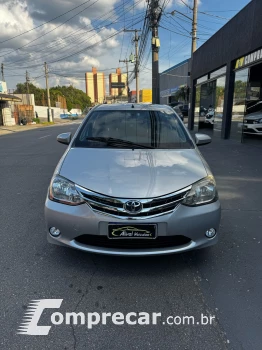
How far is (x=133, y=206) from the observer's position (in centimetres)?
242

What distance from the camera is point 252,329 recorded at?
209 cm

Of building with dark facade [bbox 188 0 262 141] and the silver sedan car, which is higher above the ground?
building with dark facade [bbox 188 0 262 141]

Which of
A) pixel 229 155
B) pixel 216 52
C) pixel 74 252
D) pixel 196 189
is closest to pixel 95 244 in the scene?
pixel 74 252

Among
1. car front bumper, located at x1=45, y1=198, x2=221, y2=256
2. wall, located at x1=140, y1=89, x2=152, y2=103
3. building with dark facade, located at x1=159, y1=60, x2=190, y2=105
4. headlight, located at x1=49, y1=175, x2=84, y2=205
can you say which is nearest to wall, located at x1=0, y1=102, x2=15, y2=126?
building with dark facade, located at x1=159, y1=60, x2=190, y2=105

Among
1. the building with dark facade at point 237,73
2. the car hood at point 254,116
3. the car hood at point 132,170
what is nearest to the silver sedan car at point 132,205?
the car hood at point 132,170

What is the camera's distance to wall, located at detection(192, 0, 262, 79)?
32.2 ft

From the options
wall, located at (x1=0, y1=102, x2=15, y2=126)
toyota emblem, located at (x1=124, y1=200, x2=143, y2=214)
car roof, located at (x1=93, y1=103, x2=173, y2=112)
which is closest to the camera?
toyota emblem, located at (x1=124, y1=200, x2=143, y2=214)

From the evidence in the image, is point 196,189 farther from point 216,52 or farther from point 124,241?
point 216,52

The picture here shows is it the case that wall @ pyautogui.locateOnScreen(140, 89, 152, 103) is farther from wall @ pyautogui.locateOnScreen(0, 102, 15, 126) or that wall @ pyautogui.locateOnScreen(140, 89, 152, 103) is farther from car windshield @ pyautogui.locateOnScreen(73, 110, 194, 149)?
car windshield @ pyautogui.locateOnScreen(73, 110, 194, 149)

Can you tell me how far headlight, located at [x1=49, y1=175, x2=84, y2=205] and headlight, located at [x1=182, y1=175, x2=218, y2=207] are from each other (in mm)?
1005

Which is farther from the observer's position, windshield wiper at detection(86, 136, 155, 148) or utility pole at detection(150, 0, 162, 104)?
utility pole at detection(150, 0, 162, 104)

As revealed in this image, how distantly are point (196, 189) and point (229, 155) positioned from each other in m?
6.97

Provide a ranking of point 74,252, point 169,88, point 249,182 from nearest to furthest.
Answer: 1. point 74,252
2. point 249,182
3. point 169,88

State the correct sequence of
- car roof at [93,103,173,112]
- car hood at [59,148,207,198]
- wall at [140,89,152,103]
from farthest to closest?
wall at [140,89,152,103]
car roof at [93,103,173,112]
car hood at [59,148,207,198]
